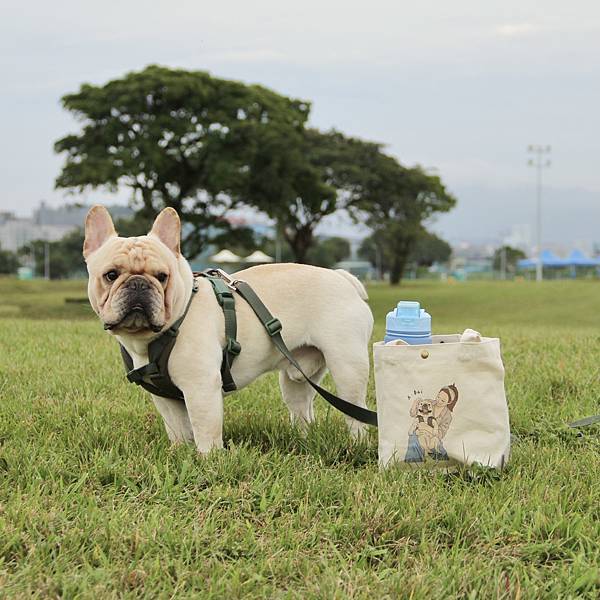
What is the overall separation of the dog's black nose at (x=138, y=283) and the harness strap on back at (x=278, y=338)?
66cm

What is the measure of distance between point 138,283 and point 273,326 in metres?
0.78

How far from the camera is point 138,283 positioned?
288cm

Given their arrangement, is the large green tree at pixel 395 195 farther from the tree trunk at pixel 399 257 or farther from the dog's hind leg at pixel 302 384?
the dog's hind leg at pixel 302 384

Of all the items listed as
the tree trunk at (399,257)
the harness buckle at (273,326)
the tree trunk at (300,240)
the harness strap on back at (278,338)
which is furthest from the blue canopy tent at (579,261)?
the harness buckle at (273,326)

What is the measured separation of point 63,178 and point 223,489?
22554 millimetres

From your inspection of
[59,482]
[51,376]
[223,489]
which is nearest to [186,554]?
[223,489]

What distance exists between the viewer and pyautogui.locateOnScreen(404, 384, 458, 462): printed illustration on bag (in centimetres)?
309

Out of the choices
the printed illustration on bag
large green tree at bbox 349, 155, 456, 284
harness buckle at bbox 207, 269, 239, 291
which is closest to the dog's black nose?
harness buckle at bbox 207, 269, 239, 291

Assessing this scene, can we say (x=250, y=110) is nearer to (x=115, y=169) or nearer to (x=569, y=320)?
(x=115, y=169)

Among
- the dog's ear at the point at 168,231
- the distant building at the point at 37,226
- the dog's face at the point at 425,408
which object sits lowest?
the dog's face at the point at 425,408

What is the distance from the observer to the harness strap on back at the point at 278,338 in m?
3.39

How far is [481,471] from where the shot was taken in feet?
10.1

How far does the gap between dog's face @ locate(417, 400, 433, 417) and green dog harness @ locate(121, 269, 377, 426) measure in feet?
1.26

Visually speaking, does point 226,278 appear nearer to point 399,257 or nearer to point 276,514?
point 276,514
